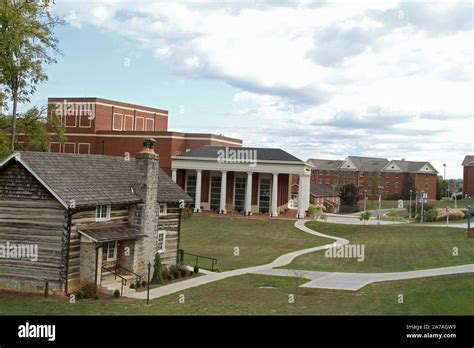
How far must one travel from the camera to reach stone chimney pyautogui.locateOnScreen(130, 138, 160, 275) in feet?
100

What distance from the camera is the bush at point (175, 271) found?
32.2m

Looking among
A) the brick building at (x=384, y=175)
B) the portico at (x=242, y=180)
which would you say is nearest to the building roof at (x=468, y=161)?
the brick building at (x=384, y=175)

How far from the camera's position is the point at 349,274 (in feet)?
109

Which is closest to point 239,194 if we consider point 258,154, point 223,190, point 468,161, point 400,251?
point 223,190

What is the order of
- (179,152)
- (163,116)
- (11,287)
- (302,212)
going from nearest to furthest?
(11,287)
(302,212)
(179,152)
(163,116)

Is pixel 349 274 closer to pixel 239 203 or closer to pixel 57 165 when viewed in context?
pixel 57 165

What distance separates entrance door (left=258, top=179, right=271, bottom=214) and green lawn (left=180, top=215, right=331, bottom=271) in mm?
8981

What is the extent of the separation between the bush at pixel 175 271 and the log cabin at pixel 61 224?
2.75 metres

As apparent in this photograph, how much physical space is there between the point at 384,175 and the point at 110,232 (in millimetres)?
123577

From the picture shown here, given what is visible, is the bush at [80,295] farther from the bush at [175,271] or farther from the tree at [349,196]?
the tree at [349,196]

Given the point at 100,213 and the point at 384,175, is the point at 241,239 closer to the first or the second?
the point at 100,213
